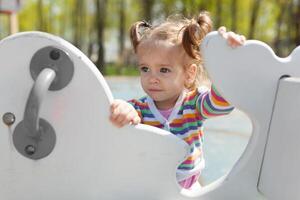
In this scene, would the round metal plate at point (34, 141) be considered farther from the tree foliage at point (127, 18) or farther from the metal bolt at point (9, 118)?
the tree foliage at point (127, 18)

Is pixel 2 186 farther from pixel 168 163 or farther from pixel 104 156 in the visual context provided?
pixel 168 163

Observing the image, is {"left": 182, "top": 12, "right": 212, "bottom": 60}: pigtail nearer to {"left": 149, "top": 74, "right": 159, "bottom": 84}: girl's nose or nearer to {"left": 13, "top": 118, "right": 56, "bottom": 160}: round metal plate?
{"left": 149, "top": 74, "right": 159, "bottom": 84}: girl's nose

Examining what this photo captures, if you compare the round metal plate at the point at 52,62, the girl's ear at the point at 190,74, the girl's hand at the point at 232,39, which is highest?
the girl's hand at the point at 232,39

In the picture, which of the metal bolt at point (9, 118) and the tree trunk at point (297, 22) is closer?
the metal bolt at point (9, 118)

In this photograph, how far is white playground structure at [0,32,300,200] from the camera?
2.98 ft

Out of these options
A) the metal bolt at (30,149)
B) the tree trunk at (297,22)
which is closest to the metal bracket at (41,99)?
the metal bolt at (30,149)

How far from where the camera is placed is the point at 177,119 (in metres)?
1.25

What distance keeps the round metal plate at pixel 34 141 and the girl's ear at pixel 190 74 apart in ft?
1.57

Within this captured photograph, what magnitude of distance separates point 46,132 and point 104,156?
14 centimetres

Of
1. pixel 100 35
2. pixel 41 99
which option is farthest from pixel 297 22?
pixel 41 99

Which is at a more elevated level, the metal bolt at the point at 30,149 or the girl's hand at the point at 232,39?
the girl's hand at the point at 232,39

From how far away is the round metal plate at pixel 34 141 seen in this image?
929 millimetres

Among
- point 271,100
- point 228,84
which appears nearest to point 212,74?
point 228,84

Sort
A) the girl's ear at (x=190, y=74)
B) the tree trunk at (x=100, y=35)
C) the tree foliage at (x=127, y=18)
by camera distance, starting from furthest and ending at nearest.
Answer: the tree foliage at (x=127, y=18) → the tree trunk at (x=100, y=35) → the girl's ear at (x=190, y=74)
